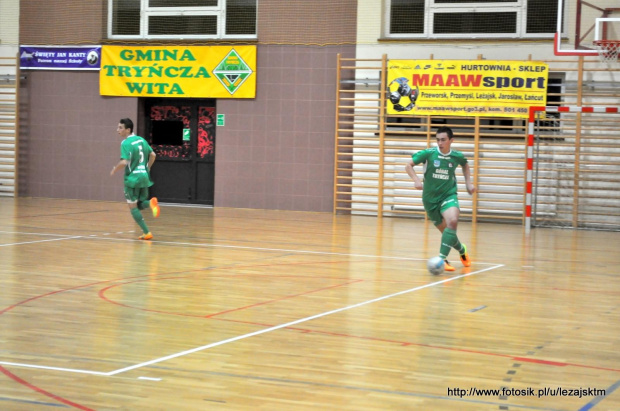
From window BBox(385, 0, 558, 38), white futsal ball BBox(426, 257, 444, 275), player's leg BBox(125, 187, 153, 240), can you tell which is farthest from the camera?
window BBox(385, 0, 558, 38)

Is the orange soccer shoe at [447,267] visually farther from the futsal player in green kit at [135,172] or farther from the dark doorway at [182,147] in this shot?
the dark doorway at [182,147]

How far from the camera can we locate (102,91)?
19.7m

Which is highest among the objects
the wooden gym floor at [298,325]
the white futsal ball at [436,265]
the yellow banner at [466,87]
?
the yellow banner at [466,87]

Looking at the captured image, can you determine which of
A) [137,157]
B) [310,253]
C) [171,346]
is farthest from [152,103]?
[171,346]

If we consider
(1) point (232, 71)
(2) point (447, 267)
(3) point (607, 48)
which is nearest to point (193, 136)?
(1) point (232, 71)

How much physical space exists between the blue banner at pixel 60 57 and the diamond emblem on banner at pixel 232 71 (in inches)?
119

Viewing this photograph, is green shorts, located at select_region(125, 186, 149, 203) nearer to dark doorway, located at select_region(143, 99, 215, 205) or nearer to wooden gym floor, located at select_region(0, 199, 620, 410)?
wooden gym floor, located at select_region(0, 199, 620, 410)

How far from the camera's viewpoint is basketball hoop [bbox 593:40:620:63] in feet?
48.3

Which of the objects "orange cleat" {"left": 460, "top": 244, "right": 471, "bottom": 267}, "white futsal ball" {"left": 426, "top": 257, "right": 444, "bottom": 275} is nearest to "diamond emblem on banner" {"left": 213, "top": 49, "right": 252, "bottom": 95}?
"orange cleat" {"left": 460, "top": 244, "right": 471, "bottom": 267}

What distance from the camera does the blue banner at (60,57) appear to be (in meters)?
19.6

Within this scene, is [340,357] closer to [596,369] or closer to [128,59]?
[596,369]

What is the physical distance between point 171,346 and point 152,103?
1461 centimetres

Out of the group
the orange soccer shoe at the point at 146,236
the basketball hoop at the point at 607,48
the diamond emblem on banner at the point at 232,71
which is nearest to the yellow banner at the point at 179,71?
the diamond emblem on banner at the point at 232,71

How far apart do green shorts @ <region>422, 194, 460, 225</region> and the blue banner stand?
11.8 meters
